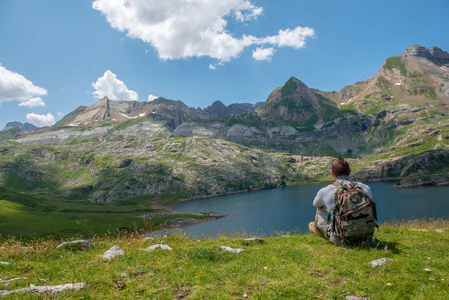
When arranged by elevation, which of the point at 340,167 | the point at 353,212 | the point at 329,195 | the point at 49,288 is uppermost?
the point at 340,167

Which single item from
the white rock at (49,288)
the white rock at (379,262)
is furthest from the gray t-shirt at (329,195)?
the white rock at (49,288)

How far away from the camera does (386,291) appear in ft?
23.5

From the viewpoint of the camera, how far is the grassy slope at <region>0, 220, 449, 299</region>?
24.6 ft

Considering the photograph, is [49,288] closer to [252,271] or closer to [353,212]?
[252,271]

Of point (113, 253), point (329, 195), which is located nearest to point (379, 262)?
point (329, 195)

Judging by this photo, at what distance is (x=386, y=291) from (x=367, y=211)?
140 inches

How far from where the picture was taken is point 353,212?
397 inches

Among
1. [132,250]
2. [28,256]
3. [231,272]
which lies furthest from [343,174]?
[28,256]

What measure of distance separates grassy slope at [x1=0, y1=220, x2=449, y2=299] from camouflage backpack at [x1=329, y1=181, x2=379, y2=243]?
914 millimetres

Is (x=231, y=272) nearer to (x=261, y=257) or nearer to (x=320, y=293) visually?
(x=261, y=257)

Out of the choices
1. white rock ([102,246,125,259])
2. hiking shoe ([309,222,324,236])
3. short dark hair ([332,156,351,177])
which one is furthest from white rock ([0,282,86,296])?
hiking shoe ([309,222,324,236])

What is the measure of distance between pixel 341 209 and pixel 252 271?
472cm

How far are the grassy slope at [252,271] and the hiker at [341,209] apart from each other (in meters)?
0.70

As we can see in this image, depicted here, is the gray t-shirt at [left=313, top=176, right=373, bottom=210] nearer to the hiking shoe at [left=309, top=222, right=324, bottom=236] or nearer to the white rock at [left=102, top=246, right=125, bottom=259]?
the hiking shoe at [left=309, top=222, right=324, bottom=236]
